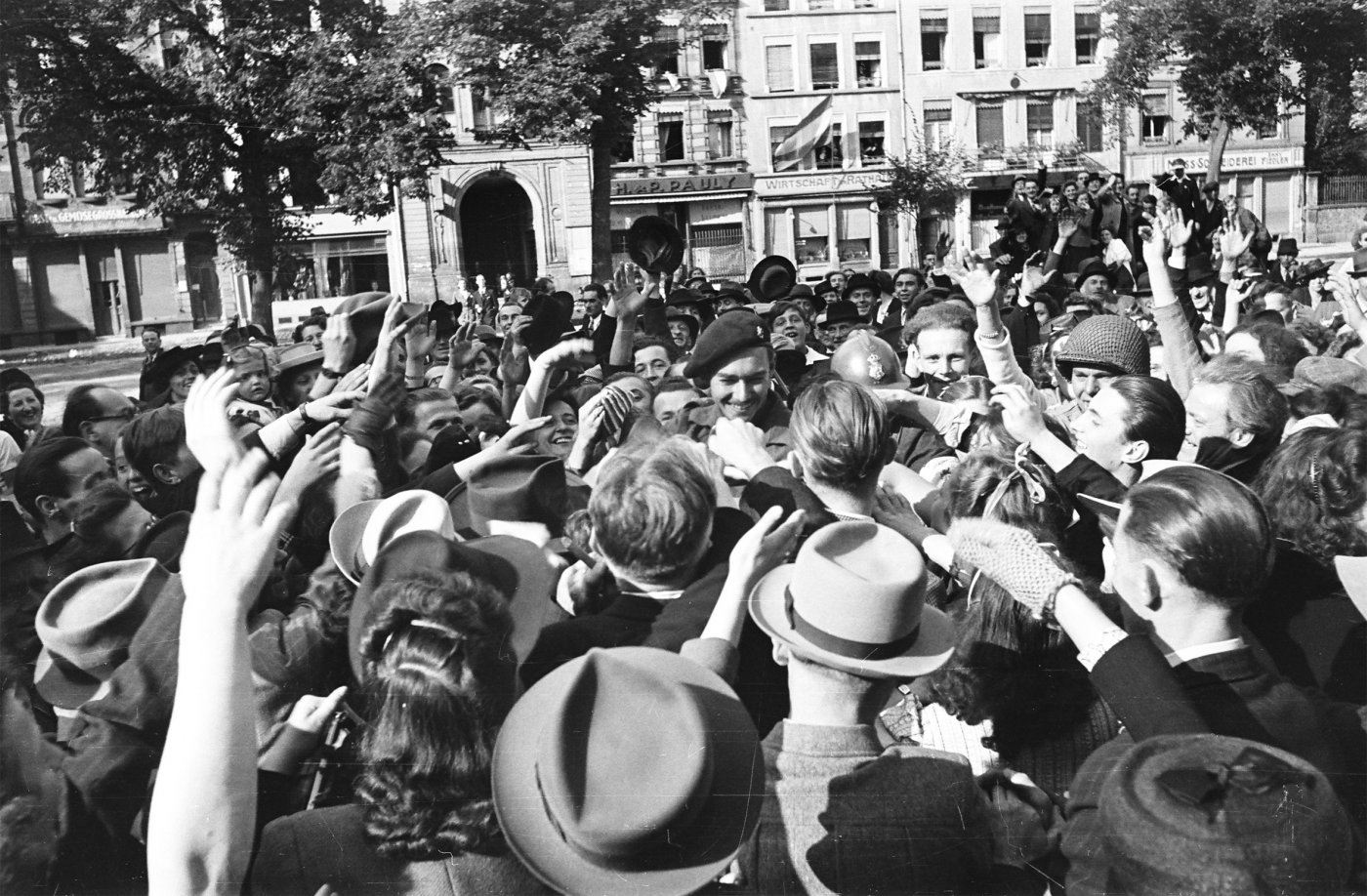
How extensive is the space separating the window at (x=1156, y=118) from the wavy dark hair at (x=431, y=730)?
387 centimetres

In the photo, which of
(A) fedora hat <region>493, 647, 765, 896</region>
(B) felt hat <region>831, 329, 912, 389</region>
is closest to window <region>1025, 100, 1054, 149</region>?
(B) felt hat <region>831, 329, 912, 389</region>

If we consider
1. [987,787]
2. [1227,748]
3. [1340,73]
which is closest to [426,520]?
[987,787]

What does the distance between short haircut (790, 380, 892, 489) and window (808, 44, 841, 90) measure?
2.72 meters

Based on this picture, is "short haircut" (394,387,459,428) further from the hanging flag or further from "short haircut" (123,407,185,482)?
the hanging flag

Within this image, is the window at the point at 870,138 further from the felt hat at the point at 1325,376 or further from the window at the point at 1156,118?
the felt hat at the point at 1325,376

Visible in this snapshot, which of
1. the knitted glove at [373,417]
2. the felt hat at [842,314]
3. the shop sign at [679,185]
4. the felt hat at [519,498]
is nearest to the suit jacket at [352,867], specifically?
the felt hat at [519,498]

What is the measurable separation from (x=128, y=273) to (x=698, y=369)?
3.95m

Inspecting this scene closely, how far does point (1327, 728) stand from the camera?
7.45ft

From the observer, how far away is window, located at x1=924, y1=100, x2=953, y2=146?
529 cm

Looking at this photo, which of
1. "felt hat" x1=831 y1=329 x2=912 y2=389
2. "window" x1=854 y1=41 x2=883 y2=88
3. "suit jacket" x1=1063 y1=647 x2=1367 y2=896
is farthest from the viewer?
"window" x1=854 y1=41 x2=883 y2=88

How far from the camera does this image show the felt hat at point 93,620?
2.64 metres

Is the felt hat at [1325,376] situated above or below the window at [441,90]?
below

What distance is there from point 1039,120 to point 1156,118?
0.63m

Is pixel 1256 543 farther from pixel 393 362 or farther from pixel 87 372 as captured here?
pixel 87 372
